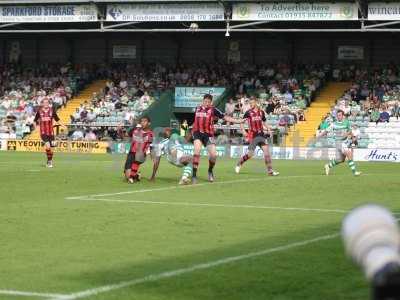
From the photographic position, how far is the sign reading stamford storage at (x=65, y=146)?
4325 cm

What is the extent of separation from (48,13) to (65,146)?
302 inches

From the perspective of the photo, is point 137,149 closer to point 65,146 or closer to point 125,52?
point 65,146

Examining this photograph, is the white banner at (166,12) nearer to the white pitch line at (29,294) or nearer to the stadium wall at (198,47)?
the stadium wall at (198,47)

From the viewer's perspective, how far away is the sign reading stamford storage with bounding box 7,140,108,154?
43.2 metres

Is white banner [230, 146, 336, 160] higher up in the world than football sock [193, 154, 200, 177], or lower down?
lower down

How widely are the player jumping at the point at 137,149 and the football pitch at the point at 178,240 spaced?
655 mm

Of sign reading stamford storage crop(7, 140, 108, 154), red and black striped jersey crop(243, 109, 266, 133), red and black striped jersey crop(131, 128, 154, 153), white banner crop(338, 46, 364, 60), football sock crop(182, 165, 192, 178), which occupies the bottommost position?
sign reading stamford storage crop(7, 140, 108, 154)

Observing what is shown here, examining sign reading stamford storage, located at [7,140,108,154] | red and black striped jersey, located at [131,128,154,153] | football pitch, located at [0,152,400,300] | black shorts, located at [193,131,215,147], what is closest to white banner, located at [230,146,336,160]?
sign reading stamford storage, located at [7,140,108,154]

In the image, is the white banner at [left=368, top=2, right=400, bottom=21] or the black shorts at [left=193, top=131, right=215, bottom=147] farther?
the white banner at [left=368, top=2, right=400, bottom=21]

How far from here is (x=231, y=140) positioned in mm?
41125

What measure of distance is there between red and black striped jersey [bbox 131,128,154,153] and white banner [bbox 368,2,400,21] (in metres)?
21.8

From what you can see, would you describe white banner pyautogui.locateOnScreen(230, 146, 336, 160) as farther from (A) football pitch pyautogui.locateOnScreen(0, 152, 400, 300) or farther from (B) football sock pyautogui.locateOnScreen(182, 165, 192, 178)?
(B) football sock pyautogui.locateOnScreen(182, 165, 192, 178)

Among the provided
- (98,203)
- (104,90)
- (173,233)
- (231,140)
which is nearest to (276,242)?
(173,233)

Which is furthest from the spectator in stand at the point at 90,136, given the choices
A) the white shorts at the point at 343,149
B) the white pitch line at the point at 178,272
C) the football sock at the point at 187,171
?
the white pitch line at the point at 178,272
